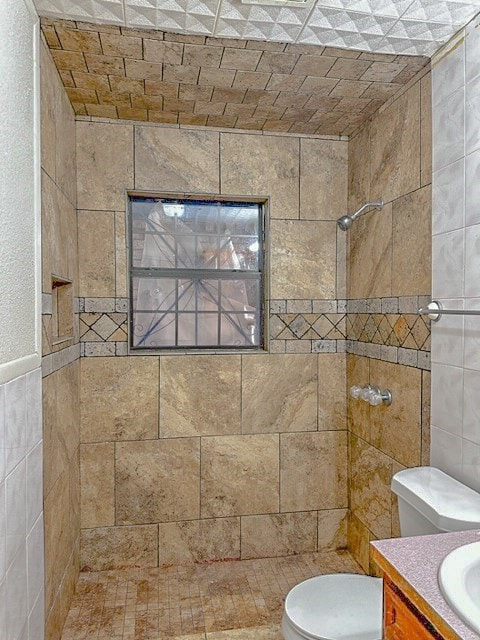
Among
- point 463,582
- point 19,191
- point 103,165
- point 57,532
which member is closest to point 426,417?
point 463,582

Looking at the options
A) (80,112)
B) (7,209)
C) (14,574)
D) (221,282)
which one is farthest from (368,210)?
(14,574)

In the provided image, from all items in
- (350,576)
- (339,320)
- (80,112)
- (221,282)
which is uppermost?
(80,112)

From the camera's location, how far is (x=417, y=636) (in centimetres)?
96

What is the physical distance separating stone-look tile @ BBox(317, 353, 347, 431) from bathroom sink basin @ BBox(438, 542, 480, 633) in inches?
60.0

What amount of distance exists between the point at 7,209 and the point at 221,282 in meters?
1.49

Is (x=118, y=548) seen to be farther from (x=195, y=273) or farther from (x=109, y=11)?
(x=109, y=11)

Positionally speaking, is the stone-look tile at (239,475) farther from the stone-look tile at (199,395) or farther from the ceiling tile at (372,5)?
the ceiling tile at (372,5)

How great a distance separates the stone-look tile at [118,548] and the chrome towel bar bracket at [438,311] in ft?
5.85

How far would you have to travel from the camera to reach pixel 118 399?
2.45 metres

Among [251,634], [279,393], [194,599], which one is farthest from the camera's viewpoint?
[279,393]

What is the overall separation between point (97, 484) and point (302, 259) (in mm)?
1635

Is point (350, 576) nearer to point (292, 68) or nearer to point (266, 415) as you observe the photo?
point (266, 415)

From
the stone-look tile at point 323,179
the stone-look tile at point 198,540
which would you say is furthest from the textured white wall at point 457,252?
the stone-look tile at point 198,540

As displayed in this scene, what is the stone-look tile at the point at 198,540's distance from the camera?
2.51 m
